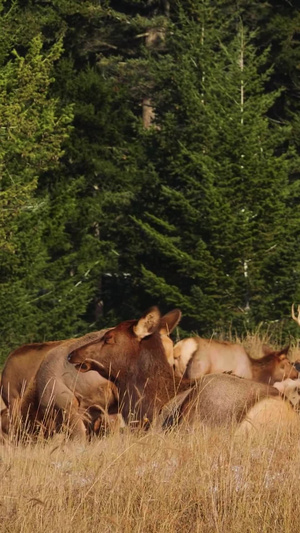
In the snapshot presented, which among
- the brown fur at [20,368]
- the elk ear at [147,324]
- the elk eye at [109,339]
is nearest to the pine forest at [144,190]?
the brown fur at [20,368]

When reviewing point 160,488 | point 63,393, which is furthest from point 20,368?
point 160,488

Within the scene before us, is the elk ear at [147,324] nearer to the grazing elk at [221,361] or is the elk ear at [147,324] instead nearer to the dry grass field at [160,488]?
the dry grass field at [160,488]

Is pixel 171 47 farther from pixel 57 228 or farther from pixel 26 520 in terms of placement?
pixel 26 520

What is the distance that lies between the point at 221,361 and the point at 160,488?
5347 mm

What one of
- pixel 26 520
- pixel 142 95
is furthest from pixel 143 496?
pixel 142 95

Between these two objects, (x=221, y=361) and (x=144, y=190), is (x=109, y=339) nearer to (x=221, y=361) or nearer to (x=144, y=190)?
(x=221, y=361)

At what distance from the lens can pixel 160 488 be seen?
635cm

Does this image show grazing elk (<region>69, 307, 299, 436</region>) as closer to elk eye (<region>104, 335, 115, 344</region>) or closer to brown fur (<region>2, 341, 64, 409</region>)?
elk eye (<region>104, 335, 115, 344</region>)

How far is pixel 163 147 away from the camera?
28641 millimetres

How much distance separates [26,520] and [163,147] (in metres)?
23.0

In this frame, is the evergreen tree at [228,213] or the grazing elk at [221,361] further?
the evergreen tree at [228,213]

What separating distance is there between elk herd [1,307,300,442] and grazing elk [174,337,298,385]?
0.78m

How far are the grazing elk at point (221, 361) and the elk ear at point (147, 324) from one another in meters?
2.41

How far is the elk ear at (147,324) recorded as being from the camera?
28.5 feet
